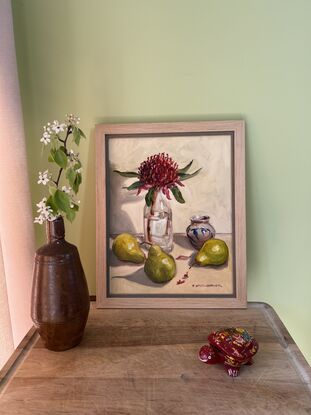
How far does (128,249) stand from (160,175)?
218 millimetres

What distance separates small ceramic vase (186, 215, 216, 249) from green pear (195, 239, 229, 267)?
15 millimetres

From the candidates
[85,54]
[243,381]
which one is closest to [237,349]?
[243,381]

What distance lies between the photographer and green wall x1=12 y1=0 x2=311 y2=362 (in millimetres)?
960

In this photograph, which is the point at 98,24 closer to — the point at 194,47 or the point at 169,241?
the point at 194,47

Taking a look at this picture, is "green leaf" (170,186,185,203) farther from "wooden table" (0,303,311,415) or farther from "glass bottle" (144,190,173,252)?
A: "wooden table" (0,303,311,415)

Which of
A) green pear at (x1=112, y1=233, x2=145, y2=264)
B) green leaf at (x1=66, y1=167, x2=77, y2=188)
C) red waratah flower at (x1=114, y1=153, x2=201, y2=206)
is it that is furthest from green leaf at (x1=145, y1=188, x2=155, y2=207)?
green leaf at (x1=66, y1=167, x2=77, y2=188)

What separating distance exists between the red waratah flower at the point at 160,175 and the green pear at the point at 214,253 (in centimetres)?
14

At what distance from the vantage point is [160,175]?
1.00 m

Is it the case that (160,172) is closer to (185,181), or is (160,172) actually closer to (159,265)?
(185,181)

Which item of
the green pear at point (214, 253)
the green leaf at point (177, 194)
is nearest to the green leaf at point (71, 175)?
the green leaf at point (177, 194)

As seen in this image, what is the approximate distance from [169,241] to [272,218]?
298mm

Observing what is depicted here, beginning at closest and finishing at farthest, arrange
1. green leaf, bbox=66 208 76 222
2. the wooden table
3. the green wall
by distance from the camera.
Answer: the wooden table
green leaf, bbox=66 208 76 222
the green wall

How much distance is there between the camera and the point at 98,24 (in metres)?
0.98

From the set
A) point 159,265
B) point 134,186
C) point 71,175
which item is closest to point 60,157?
point 71,175
